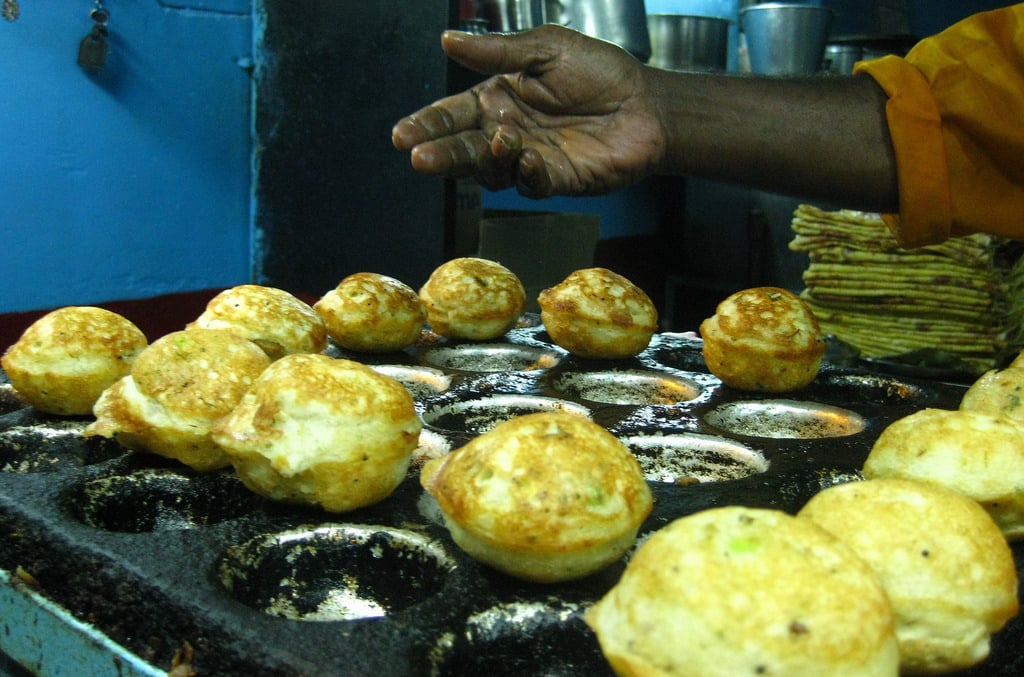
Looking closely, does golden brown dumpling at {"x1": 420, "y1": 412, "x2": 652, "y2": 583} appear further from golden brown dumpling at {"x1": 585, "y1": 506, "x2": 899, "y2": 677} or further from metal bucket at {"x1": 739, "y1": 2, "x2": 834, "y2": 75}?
metal bucket at {"x1": 739, "y1": 2, "x2": 834, "y2": 75}

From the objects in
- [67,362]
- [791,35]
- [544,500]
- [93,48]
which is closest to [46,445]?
[67,362]

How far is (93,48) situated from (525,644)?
360cm

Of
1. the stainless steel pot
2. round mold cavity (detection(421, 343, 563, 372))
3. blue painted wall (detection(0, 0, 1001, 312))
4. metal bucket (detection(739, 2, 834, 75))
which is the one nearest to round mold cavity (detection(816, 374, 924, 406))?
round mold cavity (detection(421, 343, 563, 372))

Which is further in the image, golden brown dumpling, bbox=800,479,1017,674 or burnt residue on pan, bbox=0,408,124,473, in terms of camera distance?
burnt residue on pan, bbox=0,408,124,473

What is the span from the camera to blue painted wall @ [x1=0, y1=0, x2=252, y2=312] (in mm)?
3912

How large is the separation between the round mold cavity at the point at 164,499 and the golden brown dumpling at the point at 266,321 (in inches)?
20.7

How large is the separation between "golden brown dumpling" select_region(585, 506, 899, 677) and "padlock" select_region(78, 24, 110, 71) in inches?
148

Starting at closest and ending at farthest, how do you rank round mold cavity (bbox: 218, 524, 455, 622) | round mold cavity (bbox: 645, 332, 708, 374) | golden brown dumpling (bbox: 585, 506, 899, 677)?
golden brown dumpling (bbox: 585, 506, 899, 677) < round mold cavity (bbox: 218, 524, 455, 622) < round mold cavity (bbox: 645, 332, 708, 374)

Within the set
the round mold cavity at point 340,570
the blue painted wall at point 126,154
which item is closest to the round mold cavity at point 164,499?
the round mold cavity at point 340,570

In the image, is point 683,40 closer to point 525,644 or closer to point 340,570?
point 340,570

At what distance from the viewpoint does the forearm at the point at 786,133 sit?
9.86ft

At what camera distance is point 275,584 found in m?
1.61

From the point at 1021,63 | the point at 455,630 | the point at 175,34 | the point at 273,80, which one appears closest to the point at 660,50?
the point at 273,80

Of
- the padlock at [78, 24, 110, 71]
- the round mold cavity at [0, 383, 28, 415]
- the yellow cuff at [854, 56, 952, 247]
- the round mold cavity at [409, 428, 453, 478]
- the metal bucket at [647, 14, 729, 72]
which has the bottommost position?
the round mold cavity at [0, 383, 28, 415]
